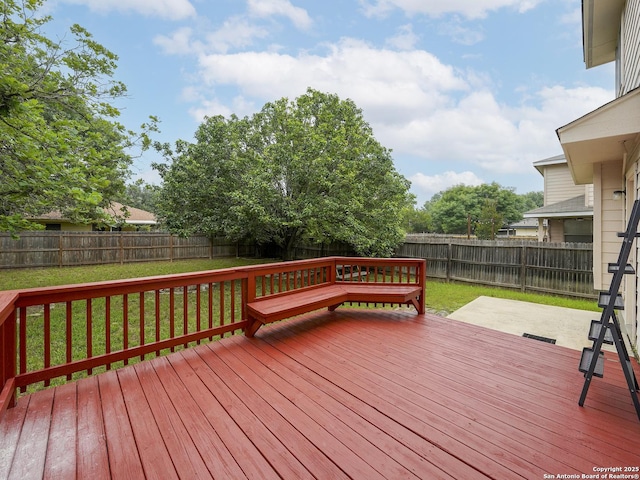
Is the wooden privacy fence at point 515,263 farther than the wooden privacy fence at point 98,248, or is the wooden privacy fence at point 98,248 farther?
the wooden privacy fence at point 98,248

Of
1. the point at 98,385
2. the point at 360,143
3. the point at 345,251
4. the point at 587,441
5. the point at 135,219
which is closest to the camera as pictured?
the point at 587,441

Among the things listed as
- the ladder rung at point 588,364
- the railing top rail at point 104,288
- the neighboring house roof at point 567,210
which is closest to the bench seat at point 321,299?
the railing top rail at point 104,288

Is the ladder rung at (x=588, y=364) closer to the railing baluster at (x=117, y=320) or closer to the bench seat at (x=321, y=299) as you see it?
the bench seat at (x=321, y=299)

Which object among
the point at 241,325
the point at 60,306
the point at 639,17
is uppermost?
the point at 639,17

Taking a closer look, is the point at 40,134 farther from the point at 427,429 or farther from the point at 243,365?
the point at 427,429

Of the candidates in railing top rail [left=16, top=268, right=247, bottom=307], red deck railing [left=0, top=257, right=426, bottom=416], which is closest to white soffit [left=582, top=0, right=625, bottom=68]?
red deck railing [left=0, top=257, right=426, bottom=416]

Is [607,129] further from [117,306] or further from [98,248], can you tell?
[98,248]

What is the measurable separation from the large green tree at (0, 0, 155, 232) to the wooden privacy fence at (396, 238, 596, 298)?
874 centimetres

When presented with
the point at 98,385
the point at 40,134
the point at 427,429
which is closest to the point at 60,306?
the point at 40,134

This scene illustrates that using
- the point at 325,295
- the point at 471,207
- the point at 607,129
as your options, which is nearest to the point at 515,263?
the point at 607,129

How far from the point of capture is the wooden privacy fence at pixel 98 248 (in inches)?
394

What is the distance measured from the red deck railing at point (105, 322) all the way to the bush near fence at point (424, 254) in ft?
13.3

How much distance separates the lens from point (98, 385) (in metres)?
2.29

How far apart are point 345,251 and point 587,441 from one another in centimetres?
974
